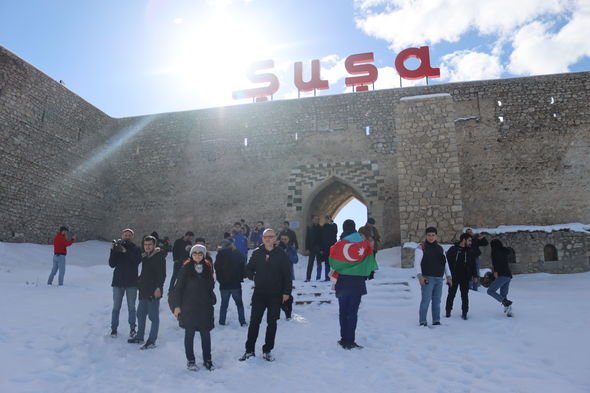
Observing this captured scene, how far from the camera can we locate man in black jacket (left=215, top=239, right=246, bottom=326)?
583 cm

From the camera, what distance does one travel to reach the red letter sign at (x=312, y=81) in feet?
54.9

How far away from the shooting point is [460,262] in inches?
237

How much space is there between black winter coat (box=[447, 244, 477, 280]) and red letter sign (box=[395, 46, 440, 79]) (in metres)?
11.1

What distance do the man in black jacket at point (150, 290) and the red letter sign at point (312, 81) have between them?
12581 millimetres

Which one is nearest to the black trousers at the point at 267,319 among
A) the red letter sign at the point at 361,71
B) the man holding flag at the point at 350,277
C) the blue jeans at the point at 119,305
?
the man holding flag at the point at 350,277

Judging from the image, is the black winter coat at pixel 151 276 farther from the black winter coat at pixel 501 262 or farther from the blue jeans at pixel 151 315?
the black winter coat at pixel 501 262

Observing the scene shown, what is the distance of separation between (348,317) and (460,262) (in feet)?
6.85

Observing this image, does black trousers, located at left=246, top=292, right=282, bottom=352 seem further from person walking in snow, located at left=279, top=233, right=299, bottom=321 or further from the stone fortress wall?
the stone fortress wall

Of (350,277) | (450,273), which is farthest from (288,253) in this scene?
(350,277)

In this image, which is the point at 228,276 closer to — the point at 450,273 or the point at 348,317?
the point at 348,317

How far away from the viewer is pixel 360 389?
3516 millimetres

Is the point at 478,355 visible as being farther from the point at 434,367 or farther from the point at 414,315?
the point at 414,315

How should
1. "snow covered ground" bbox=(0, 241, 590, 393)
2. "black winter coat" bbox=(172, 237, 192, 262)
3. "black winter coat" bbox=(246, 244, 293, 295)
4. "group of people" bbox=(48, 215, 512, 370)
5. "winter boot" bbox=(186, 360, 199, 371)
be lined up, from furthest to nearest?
"black winter coat" bbox=(172, 237, 192, 262), "black winter coat" bbox=(246, 244, 293, 295), "group of people" bbox=(48, 215, 512, 370), "winter boot" bbox=(186, 360, 199, 371), "snow covered ground" bbox=(0, 241, 590, 393)

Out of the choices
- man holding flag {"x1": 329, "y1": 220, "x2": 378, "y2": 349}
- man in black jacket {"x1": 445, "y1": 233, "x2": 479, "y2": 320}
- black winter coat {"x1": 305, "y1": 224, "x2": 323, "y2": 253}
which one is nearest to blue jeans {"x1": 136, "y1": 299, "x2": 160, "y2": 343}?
man holding flag {"x1": 329, "y1": 220, "x2": 378, "y2": 349}
